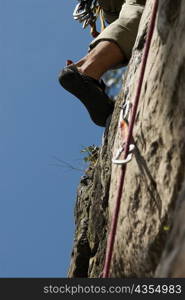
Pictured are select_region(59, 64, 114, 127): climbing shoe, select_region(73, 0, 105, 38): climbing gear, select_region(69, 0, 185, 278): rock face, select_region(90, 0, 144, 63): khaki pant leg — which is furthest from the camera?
select_region(73, 0, 105, 38): climbing gear

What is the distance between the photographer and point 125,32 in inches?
147

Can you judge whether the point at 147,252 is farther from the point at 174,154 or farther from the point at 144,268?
the point at 174,154

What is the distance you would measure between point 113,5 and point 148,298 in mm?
3304

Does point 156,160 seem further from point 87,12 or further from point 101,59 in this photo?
point 87,12

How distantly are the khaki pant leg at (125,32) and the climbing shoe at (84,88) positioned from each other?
0.30 m

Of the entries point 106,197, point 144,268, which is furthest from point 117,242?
point 106,197

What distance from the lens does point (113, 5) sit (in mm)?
4516

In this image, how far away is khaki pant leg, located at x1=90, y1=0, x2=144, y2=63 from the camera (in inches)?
146

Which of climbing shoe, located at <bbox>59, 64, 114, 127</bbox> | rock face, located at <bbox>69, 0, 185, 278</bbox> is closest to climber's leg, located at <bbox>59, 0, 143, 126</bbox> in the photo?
climbing shoe, located at <bbox>59, 64, 114, 127</bbox>

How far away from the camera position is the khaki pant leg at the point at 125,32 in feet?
12.1

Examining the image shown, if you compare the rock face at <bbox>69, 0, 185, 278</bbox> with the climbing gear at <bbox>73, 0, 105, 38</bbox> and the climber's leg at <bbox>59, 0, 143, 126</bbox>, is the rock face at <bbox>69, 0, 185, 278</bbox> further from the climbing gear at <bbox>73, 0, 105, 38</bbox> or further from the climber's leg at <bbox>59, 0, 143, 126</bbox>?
the climbing gear at <bbox>73, 0, 105, 38</bbox>

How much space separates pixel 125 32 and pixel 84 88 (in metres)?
0.50

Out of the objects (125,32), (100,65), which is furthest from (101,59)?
(125,32)

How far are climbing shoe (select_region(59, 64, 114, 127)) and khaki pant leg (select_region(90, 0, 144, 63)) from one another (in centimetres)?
30
